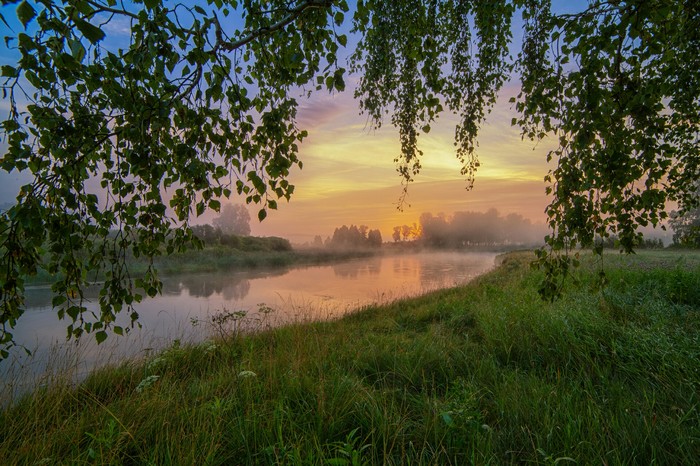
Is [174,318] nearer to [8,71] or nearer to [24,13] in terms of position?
[8,71]

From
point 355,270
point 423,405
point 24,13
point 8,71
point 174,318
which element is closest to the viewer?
point 24,13

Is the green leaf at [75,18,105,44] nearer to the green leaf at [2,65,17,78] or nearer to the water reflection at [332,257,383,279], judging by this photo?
the green leaf at [2,65,17,78]

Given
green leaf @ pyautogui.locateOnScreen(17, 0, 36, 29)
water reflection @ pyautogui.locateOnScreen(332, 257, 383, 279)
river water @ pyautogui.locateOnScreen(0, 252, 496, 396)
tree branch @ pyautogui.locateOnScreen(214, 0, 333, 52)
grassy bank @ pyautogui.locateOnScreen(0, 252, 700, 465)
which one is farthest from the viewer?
water reflection @ pyautogui.locateOnScreen(332, 257, 383, 279)

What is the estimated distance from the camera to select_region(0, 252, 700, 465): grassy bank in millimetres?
2256

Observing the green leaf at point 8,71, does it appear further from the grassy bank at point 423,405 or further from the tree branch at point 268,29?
the grassy bank at point 423,405

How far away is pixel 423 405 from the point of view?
9.45ft

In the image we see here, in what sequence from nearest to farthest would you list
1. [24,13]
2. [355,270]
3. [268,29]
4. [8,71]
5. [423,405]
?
[24,13]
[8,71]
[268,29]
[423,405]
[355,270]

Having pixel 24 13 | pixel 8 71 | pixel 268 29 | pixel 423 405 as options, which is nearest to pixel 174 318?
pixel 423 405

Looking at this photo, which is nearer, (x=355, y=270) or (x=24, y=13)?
(x=24, y=13)

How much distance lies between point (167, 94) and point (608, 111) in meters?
2.76

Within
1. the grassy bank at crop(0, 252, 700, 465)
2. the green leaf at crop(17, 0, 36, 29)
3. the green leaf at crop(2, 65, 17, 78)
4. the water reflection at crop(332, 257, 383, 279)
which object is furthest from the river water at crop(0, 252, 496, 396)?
the water reflection at crop(332, 257, 383, 279)

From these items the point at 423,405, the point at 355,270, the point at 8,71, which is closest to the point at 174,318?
the point at 423,405

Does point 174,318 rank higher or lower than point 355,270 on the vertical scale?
higher

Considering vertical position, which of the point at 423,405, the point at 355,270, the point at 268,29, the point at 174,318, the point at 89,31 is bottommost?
the point at 355,270
